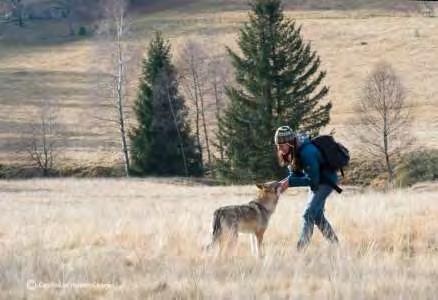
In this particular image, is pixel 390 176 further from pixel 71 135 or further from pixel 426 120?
pixel 71 135

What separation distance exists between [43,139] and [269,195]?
51.9 metres

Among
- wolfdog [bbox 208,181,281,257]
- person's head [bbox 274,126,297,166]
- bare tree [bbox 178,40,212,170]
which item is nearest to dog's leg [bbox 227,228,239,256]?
wolfdog [bbox 208,181,281,257]

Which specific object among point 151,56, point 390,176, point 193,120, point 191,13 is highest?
point 191,13

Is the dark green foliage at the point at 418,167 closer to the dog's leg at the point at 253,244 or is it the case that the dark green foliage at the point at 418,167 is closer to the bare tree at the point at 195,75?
the bare tree at the point at 195,75

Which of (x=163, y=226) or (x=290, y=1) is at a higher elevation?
(x=290, y=1)

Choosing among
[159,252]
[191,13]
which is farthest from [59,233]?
[191,13]

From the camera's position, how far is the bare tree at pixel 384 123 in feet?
153

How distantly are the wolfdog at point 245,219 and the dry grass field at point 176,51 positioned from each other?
42770mm

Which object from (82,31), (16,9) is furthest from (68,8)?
(82,31)

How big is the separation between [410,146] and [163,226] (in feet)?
131

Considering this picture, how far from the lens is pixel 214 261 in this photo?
323 inches

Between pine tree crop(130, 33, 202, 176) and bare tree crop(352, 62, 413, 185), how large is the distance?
37.8 ft

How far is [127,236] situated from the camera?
1037 centimetres

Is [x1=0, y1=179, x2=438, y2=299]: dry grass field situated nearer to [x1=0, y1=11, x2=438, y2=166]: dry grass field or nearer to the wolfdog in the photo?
the wolfdog
